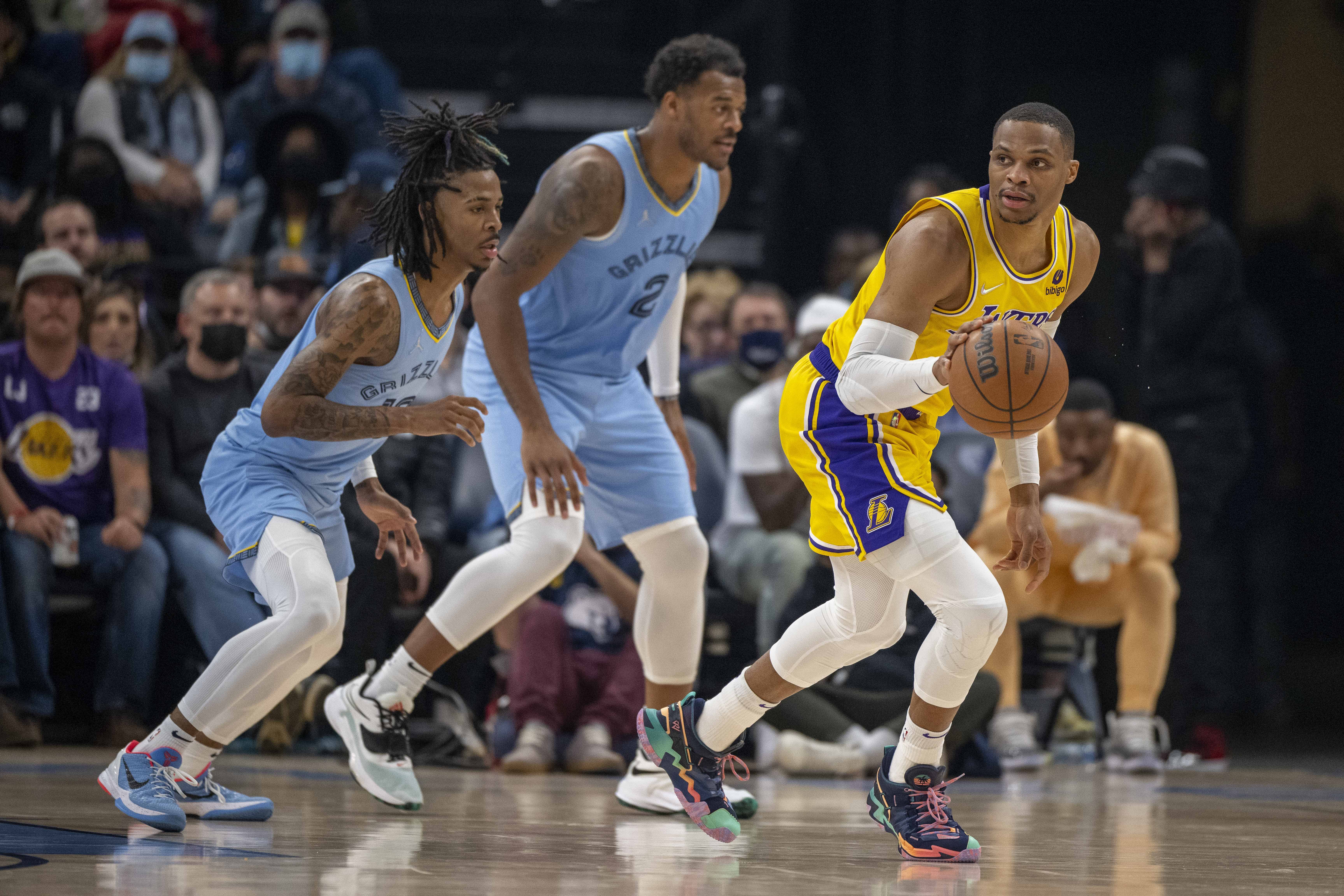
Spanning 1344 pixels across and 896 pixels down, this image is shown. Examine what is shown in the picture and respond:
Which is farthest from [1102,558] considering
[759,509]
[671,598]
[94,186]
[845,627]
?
[94,186]

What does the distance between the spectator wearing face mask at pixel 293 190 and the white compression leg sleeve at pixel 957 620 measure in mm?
4936

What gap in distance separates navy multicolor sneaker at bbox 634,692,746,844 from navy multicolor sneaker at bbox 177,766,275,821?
38.5 inches

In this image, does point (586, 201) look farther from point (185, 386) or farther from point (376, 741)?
point (185, 386)

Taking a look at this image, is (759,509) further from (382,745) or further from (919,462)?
(919,462)

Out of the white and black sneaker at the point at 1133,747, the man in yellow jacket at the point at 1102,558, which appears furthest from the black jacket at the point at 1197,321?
the white and black sneaker at the point at 1133,747

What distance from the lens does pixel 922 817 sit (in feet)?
12.1

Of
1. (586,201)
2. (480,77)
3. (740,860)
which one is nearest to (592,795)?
(740,860)

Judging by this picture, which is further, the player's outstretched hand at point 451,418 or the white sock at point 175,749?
the white sock at point 175,749

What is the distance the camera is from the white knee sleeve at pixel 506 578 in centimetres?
432

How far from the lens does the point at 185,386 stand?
6504 millimetres

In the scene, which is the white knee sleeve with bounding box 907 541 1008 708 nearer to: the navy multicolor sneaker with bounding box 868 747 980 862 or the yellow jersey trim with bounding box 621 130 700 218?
the navy multicolor sneaker with bounding box 868 747 980 862

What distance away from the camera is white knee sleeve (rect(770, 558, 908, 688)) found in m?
3.80

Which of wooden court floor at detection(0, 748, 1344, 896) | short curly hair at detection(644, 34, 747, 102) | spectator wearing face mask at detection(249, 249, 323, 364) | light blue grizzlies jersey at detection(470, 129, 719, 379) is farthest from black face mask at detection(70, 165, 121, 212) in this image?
short curly hair at detection(644, 34, 747, 102)

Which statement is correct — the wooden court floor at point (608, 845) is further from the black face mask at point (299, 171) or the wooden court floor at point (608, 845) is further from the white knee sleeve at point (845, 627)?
the black face mask at point (299, 171)
